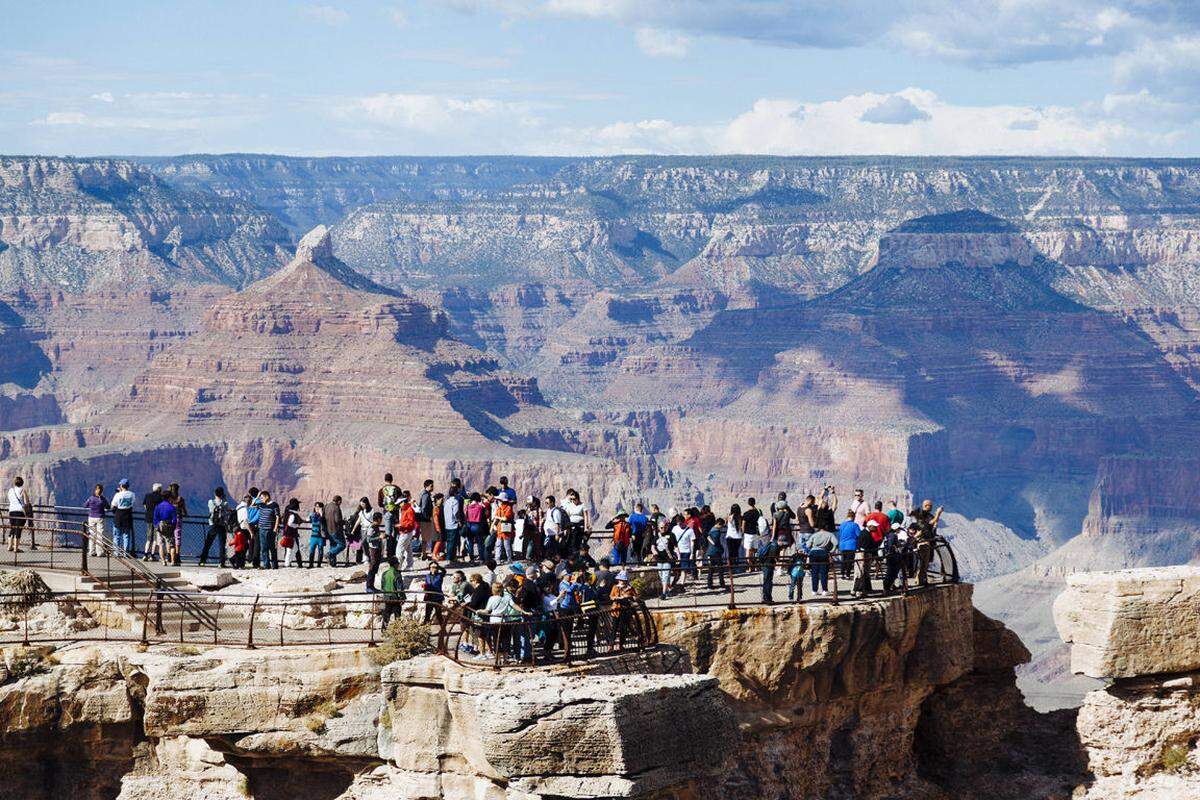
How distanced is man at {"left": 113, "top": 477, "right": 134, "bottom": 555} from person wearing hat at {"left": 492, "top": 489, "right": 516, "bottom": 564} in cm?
645

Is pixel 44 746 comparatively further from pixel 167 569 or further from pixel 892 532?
pixel 892 532

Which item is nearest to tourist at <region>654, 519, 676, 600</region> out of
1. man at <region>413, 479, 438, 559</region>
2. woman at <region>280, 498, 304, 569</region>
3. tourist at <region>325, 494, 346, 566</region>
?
man at <region>413, 479, 438, 559</region>

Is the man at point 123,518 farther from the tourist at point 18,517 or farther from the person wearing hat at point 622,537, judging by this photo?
the person wearing hat at point 622,537

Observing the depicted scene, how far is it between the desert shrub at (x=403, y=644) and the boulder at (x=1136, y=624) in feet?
32.2

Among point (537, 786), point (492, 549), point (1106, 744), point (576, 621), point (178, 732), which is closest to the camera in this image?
point (537, 786)

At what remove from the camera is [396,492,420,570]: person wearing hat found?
127ft

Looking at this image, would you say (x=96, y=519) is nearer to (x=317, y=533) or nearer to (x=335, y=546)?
(x=317, y=533)

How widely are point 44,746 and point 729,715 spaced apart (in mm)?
10521

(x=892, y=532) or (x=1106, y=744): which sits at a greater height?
(x=892, y=532)

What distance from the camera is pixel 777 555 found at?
36.5 metres

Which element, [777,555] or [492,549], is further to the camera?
[492,549]

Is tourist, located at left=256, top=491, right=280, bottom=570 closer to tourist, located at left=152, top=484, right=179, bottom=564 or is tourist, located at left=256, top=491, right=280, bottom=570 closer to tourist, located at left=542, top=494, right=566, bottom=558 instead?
tourist, located at left=152, top=484, right=179, bottom=564

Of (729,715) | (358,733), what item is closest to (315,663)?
(358,733)

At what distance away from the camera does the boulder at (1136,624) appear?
112ft
